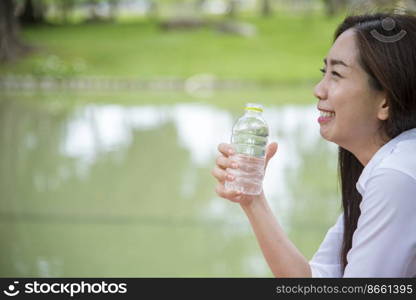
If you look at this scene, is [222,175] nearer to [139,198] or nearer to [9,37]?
[139,198]

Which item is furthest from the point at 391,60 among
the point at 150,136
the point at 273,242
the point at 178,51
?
the point at 178,51

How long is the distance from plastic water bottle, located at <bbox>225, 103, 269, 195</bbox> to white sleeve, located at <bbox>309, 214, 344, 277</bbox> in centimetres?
13

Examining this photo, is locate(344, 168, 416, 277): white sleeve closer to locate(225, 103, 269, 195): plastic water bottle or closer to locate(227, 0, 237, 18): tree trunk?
locate(225, 103, 269, 195): plastic water bottle

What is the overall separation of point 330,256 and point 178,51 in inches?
531

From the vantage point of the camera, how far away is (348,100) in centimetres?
91

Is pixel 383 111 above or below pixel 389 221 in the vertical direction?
above

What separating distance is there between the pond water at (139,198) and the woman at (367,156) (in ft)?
5.81

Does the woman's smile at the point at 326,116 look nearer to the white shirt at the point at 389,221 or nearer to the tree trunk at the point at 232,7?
the white shirt at the point at 389,221

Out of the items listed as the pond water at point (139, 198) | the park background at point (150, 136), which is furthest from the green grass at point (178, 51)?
the pond water at point (139, 198)

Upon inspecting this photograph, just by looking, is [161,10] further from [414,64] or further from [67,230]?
[414,64]

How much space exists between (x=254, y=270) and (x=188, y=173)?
83.4 inches

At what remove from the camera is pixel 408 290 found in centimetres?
91

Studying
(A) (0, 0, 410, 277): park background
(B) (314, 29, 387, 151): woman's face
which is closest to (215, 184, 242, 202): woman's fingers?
(B) (314, 29, 387, 151): woman's face

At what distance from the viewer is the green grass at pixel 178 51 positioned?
13031 mm
